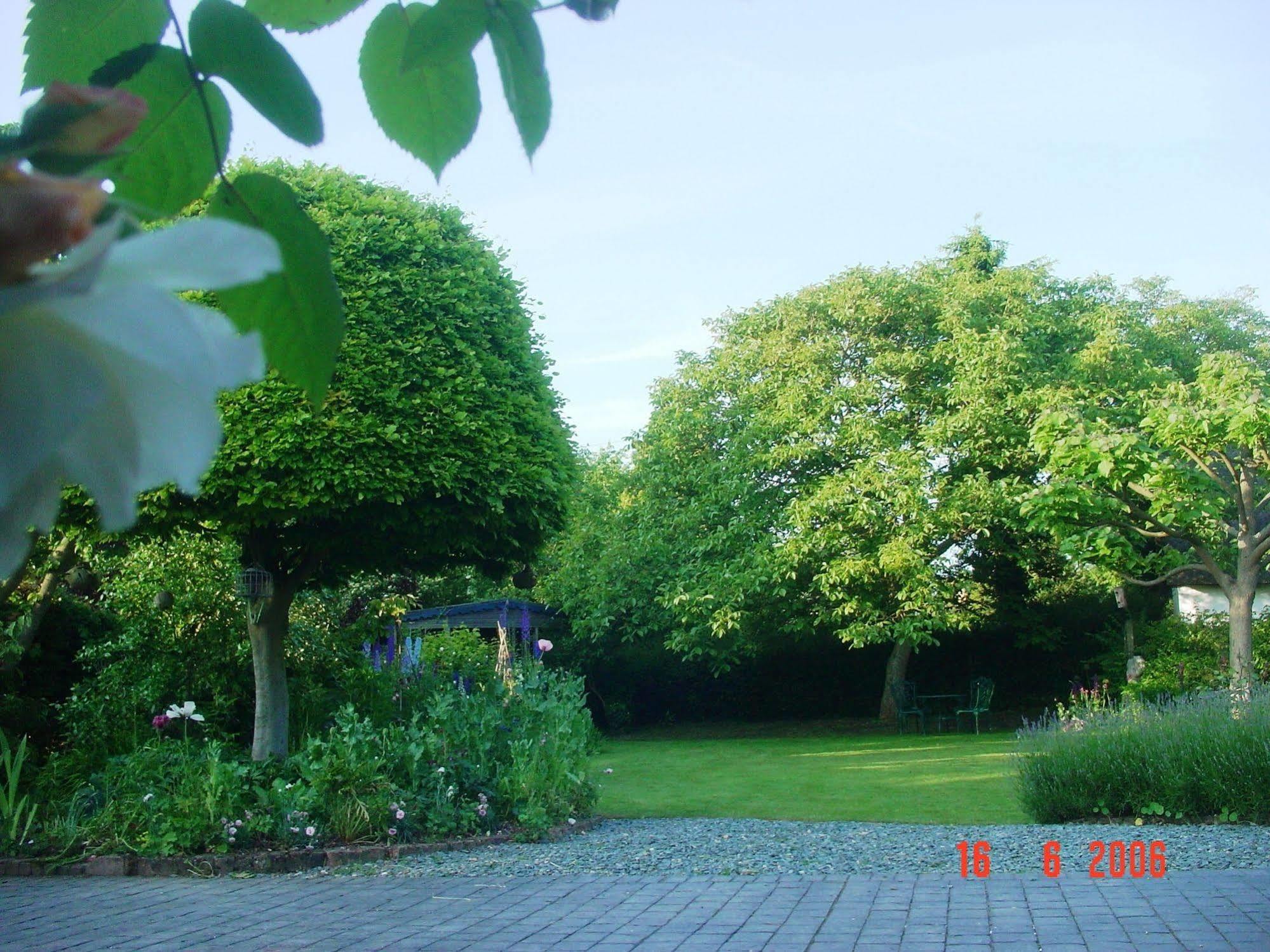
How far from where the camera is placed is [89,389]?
0.23 meters

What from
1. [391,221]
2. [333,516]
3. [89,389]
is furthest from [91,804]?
[89,389]

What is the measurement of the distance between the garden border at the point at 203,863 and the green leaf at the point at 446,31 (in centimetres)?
605

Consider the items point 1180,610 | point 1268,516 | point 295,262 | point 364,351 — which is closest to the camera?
point 295,262

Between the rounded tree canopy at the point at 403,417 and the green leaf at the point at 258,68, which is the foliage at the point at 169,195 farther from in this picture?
the rounded tree canopy at the point at 403,417

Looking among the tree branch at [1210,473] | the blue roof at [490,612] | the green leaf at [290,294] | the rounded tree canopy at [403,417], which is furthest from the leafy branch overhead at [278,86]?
the blue roof at [490,612]

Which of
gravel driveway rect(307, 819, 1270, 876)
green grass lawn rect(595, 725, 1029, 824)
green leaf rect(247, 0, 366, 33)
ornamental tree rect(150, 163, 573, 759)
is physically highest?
ornamental tree rect(150, 163, 573, 759)

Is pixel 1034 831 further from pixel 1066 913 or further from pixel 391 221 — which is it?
pixel 391 221

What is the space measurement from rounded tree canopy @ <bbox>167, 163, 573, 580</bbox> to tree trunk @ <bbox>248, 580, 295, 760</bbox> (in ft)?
1.56

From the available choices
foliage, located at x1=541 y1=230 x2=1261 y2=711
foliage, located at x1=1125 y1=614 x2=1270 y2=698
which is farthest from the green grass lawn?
foliage, located at x1=1125 y1=614 x2=1270 y2=698

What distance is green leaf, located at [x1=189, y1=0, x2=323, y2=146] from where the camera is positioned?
0.52 metres

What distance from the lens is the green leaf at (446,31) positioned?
624mm

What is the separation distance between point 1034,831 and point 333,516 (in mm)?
4716

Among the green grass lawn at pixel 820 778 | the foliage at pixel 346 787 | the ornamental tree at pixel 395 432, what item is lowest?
the green grass lawn at pixel 820 778

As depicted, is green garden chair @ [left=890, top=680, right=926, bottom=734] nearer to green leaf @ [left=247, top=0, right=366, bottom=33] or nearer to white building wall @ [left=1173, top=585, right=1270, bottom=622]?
white building wall @ [left=1173, top=585, right=1270, bottom=622]
